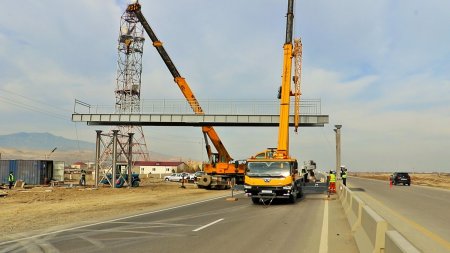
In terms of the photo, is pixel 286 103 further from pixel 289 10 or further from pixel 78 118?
pixel 78 118

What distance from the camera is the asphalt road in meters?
8.87

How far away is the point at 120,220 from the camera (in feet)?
46.8

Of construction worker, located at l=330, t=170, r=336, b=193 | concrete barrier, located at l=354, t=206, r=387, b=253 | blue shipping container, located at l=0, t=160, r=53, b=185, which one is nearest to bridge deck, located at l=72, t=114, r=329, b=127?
blue shipping container, located at l=0, t=160, r=53, b=185

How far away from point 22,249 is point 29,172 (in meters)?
37.0

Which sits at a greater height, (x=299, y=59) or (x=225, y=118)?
(x=299, y=59)

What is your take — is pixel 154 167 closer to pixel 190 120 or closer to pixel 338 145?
pixel 190 120

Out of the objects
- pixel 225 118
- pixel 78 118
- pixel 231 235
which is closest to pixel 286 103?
pixel 225 118

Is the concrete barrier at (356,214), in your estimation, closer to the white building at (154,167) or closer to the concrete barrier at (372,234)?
the concrete barrier at (372,234)

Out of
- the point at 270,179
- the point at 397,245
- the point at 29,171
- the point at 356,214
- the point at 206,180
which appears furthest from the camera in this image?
the point at 29,171

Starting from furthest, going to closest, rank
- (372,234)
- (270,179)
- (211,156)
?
1. (211,156)
2. (270,179)
3. (372,234)

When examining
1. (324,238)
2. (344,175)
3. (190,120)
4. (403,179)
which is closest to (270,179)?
(324,238)

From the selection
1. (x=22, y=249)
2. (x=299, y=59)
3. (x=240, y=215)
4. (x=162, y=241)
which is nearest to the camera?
(x=22, y=249)

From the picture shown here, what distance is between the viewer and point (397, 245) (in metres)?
4.89

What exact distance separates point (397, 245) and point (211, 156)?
110ft
